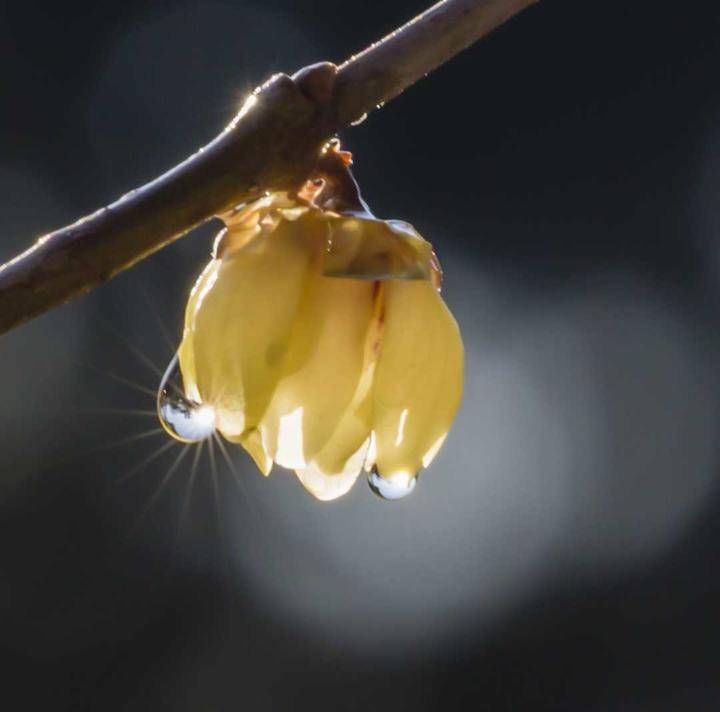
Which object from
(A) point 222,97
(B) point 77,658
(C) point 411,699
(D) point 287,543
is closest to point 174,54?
(A) point 222,97

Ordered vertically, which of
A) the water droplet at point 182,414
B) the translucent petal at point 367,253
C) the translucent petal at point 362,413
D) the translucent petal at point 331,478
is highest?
the translucent petal at point 367,253

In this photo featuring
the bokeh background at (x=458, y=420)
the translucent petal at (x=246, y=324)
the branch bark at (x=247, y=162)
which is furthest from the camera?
the bokeh background at (x=458, y=420)

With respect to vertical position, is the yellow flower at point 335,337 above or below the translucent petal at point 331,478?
above

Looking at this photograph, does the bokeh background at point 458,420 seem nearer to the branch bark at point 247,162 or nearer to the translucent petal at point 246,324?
the translucent petal at point 246,324

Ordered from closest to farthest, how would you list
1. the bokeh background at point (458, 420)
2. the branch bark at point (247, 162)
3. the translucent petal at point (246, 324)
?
the branch bark at point (247, 162)
the translucent petal at point (246, 324)
the bokeh background at point (458, 420)

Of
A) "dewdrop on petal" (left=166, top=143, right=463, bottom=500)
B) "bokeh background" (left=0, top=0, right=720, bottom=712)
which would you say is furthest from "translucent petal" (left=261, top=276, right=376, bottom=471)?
"bokeh background" (left=0, top=0, right=720, bottom=712)

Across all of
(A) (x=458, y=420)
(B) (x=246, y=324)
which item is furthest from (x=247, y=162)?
(A) (x=458, y=420)

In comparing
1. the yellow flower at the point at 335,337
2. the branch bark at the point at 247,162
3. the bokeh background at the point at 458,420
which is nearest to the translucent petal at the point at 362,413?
the yellow flower at the point at 335,337
